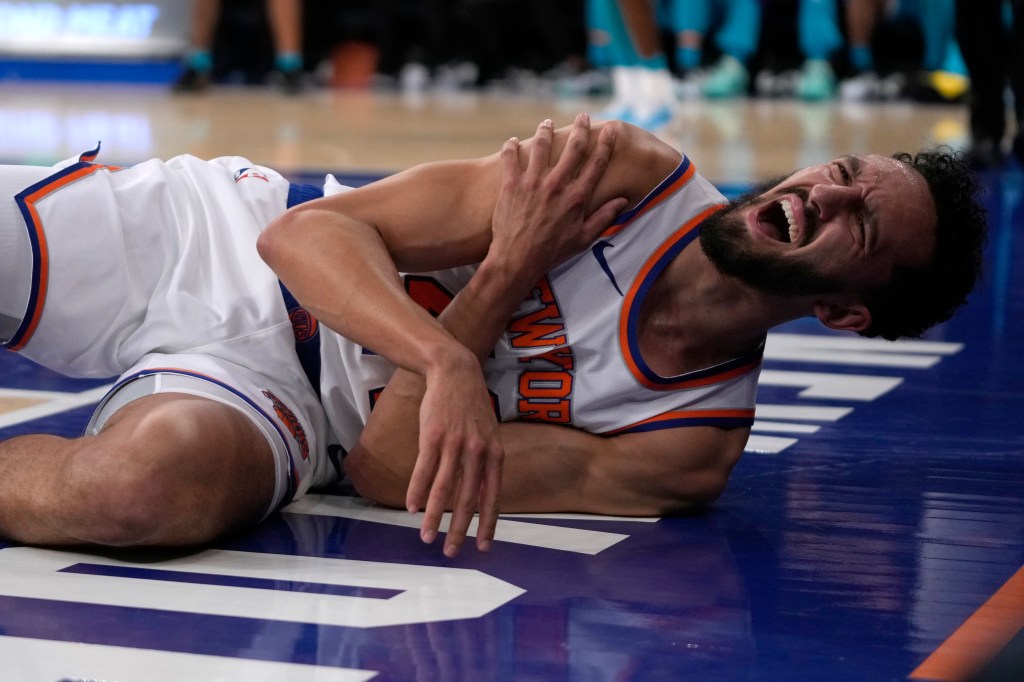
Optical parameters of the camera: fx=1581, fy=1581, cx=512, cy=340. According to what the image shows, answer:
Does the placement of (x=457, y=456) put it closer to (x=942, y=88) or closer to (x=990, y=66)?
(x=990, y=66)

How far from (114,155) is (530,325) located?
4.29 meters

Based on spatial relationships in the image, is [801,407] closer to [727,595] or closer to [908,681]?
[727,595]

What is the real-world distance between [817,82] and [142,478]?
9.95 meters

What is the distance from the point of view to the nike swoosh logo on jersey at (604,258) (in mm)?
2031

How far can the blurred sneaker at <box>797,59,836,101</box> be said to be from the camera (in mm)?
11164

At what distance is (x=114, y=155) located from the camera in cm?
601

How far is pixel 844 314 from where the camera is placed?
2002 mm

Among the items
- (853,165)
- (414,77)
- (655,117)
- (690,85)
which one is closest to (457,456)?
(853,165)

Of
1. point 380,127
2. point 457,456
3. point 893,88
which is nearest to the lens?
point 457,456

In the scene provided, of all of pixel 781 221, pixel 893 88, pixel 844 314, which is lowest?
pixel 893 88

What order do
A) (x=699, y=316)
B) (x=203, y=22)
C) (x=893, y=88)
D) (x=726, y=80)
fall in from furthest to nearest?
(x=726, y=80)
(x=893, y=88)
(x=203, y=22)
(x=699, y=316)

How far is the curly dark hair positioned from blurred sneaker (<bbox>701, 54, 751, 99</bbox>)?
9575mm

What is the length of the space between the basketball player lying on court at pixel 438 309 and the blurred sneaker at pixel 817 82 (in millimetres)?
9393

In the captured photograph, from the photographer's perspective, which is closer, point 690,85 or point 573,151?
point 573,151
